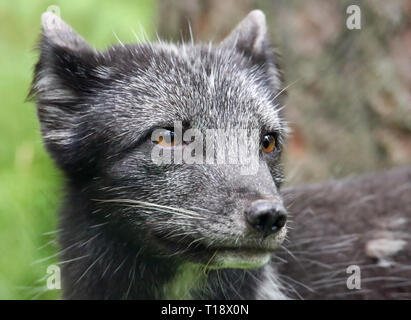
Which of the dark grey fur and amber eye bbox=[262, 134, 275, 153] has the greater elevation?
amber eye bbox=[262, 134, 275, 153]

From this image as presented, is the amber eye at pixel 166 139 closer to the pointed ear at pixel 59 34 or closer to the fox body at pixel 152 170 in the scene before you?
the fox body at pixel 152 170

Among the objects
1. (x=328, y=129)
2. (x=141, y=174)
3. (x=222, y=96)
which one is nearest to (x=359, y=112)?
(x=328, y=129)

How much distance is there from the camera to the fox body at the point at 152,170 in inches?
196

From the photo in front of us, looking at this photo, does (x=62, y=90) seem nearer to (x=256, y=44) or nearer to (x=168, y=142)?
(x=168, y=142)

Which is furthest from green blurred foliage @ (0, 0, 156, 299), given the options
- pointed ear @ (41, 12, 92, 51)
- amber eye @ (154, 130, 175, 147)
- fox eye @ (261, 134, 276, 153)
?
fox eye @ (261, 134, 276, 153)

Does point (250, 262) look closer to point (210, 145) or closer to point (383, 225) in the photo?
point (210, 145)

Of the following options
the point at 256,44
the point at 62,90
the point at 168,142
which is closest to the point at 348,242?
the point at 256,44

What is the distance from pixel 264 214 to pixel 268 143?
1.15 meters

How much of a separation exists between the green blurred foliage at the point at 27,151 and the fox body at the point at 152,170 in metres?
0.44

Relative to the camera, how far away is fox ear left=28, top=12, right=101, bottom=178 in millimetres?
5578

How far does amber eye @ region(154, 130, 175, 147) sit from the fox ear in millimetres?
735

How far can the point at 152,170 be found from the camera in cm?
518

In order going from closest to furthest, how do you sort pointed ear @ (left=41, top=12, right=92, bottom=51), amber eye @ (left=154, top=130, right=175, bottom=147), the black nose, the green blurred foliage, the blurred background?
the black nose → amber eye @ (left=154, top=130, right=175, bottom=147) → pointed ear @ (left=41, top=12, right=92, bottom=51) → the green blurred foliage → the blurred background

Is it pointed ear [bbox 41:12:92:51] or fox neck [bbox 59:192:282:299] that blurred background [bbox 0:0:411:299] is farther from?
pointed ear [bbox 41:12:92:51]
